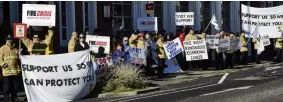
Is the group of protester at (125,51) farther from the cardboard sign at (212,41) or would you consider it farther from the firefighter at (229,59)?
the cardboard sign at (212,41)

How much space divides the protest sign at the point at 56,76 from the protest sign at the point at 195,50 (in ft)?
26.4

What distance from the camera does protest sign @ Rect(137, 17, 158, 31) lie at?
2295cm

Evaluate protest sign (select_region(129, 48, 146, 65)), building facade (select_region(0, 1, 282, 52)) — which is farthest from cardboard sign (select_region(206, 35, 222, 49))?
protest sign (select_region(129, 48, 146, 65))

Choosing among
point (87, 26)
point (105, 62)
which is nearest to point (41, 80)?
point (105, 62)

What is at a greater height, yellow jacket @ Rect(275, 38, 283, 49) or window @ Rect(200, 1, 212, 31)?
window @ Rect(200, 1, 212, 31)

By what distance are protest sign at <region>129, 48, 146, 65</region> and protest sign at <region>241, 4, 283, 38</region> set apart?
6.44 m

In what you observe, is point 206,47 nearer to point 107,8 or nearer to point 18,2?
point 107,8

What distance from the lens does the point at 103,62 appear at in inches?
627

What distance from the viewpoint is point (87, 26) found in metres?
23.6

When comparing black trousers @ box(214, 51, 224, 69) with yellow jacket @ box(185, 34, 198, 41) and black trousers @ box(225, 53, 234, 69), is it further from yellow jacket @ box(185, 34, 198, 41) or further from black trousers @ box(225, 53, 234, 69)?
yellow jacket @ box(185, 34, 198, 41)

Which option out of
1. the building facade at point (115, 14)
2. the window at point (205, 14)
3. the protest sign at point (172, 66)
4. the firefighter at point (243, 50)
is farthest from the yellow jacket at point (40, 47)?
the window at point (205, 14)

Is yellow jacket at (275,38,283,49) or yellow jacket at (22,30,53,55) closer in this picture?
yellow jacket at (22,30,53,55)

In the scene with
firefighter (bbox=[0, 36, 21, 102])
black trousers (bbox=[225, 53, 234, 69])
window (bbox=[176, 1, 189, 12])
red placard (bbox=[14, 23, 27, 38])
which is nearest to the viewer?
firefighter (bbox=[0, 36, 21, 102])

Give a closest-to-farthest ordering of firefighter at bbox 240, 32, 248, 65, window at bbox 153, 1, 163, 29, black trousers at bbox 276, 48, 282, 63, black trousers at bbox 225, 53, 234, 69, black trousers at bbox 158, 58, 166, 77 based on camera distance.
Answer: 1. black trousers at bbox 158, 58, 166, 77
2. black trousers at bbox 225, 53, 234, 69
3. firefighter at bbox 240, 32, 248, 65
4. black trousers at bbox 276, 48, 282, 63
5. window at bbox 153, 1, 163, 29
